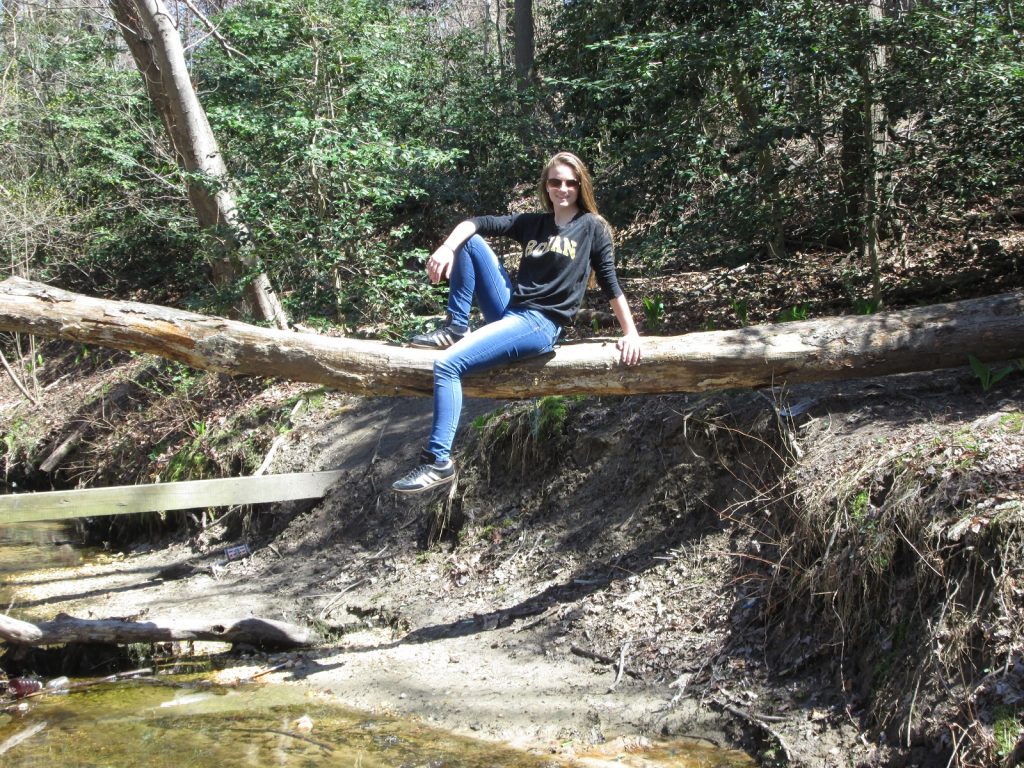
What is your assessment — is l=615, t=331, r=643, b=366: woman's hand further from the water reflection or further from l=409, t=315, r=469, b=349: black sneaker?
the water reflection

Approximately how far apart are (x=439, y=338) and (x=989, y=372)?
3.46 m

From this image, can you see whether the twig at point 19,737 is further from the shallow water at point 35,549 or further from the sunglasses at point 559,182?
the sunglasses at point 559,182

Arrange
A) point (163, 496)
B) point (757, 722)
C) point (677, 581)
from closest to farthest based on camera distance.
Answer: point (757, 722) < point (677, 581) < point (163, 496)

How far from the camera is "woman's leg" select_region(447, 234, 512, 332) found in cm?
561

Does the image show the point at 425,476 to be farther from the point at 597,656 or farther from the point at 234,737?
the point at 234,737

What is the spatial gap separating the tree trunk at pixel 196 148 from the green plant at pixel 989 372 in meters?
8.61

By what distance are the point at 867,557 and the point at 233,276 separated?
32.7ft

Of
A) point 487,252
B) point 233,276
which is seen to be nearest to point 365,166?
point 233,276

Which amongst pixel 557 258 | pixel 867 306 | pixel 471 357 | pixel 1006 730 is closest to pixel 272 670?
pixel 471 357

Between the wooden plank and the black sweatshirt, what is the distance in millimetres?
4344

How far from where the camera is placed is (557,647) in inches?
230

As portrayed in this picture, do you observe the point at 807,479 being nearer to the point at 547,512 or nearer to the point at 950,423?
the point at 950,423

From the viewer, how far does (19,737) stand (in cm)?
555

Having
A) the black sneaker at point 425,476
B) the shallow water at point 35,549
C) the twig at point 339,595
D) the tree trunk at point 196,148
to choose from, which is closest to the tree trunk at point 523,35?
the tree trunk at point 196,148
